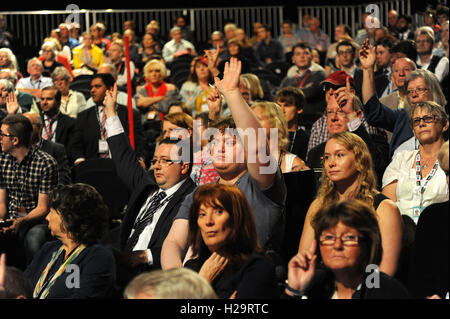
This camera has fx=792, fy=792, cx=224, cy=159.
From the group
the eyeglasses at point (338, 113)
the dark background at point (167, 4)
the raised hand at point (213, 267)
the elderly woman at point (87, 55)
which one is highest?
the dark background at point (167, 4)

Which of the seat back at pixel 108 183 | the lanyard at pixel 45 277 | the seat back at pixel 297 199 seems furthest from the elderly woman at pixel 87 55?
the lanyard at pixel 45 277

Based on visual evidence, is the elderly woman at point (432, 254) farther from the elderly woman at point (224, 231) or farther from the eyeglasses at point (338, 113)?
the eyeglasses at point (338, 113)

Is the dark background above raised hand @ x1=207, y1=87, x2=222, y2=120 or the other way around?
above

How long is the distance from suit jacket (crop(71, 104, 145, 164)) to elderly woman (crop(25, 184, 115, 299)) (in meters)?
3.03

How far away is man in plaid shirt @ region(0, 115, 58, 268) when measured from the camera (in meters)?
5.27

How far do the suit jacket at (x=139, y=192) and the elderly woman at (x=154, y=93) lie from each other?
3.30 metres

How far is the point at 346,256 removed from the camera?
2.81 meters

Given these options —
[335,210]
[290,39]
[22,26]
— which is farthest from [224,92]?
[22,26]

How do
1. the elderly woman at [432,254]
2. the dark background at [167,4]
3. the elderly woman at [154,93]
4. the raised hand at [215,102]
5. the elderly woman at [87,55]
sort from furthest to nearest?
1. the dark background at [167,4]
2. the elderly woman at [87,55]
3. the elderly woman at [154,93]
4. the raised hand at [215,102]
5. the elderly woman at [432,254]

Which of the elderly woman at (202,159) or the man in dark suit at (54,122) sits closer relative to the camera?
the elderly woman at (202,159)

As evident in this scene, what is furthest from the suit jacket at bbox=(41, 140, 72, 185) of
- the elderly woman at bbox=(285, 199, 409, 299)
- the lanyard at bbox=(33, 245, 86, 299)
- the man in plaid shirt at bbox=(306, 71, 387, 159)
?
the elderly woman at bbox=(285, 199, 409, 299)

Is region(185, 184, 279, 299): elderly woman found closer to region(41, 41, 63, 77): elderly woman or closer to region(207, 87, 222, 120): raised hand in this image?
region(207, 87, 222, 120): raised hand

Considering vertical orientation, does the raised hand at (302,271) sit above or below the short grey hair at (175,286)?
below

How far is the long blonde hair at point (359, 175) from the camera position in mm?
3654
